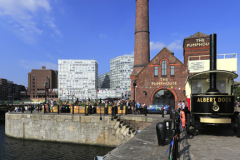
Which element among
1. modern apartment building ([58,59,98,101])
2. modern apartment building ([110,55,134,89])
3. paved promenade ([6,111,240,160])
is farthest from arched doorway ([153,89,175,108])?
modern apartment building ([58,59,98,101])

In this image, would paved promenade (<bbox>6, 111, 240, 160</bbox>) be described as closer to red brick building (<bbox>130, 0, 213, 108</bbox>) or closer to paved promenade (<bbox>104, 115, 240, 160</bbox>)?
paved promenade (<bbox>104, 115, 240, 160</bbox>)

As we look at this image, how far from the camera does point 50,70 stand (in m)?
129

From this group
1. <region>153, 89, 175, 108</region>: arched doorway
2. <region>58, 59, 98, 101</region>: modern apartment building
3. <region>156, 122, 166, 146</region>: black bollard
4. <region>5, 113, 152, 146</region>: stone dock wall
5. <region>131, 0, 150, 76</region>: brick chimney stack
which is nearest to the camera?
<region>156, 122, 166, 146</region>: black bollard

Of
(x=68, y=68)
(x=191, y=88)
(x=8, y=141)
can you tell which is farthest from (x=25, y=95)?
(x=191, y=88)

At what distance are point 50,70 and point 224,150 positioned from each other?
134650mm

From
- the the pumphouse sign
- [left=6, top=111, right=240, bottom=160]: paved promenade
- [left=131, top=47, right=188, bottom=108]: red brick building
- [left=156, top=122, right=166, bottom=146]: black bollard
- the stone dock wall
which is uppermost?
the the pumphouse sign

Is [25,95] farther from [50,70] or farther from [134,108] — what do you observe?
[134,108]

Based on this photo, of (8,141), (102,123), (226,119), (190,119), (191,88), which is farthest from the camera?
(8,141)

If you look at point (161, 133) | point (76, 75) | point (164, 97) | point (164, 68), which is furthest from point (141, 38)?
point (76, 75)

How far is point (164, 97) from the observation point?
82.1ft

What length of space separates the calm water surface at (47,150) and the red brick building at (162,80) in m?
11.9

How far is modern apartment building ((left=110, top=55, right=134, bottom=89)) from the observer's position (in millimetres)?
126312

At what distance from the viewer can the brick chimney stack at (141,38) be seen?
2855 centimetres

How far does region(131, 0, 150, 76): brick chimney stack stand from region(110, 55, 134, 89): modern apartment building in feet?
309
